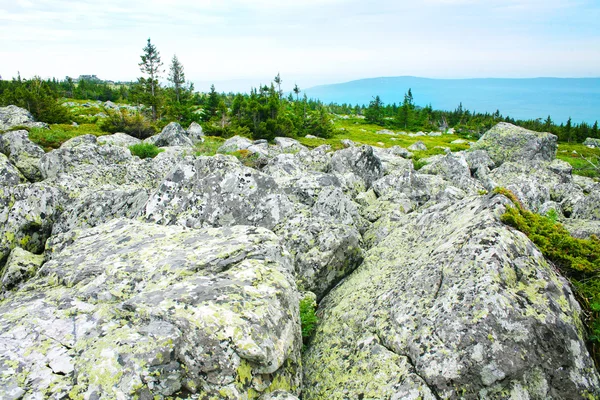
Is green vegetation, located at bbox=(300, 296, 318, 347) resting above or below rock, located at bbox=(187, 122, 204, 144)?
below

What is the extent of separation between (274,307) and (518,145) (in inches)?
1628

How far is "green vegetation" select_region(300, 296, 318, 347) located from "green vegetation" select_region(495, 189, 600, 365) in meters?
4.35

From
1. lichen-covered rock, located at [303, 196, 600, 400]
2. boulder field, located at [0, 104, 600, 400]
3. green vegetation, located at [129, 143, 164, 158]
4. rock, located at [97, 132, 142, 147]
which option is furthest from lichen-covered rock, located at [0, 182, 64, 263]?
rock, located at [97, 132, 142, 147]

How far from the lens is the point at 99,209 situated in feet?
34.2

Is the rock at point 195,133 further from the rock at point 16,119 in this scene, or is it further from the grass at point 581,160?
the grass at point 581,160

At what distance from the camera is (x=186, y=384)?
4.26 meters

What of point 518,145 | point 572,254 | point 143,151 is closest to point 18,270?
point 572,254

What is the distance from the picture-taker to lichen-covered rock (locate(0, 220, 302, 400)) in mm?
4156

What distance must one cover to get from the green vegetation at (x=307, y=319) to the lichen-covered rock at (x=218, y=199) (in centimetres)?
299

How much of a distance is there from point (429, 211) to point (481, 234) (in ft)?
11.2

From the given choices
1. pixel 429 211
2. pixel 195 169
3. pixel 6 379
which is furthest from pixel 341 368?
pixel 195 169

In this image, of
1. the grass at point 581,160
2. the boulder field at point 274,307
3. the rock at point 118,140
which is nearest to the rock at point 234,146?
the rock at point 118,140

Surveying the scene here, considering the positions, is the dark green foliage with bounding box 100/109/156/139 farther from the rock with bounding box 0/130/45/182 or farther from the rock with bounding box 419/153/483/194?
the rock with bounding box 419/153/483/194

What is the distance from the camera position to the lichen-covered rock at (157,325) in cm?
416
